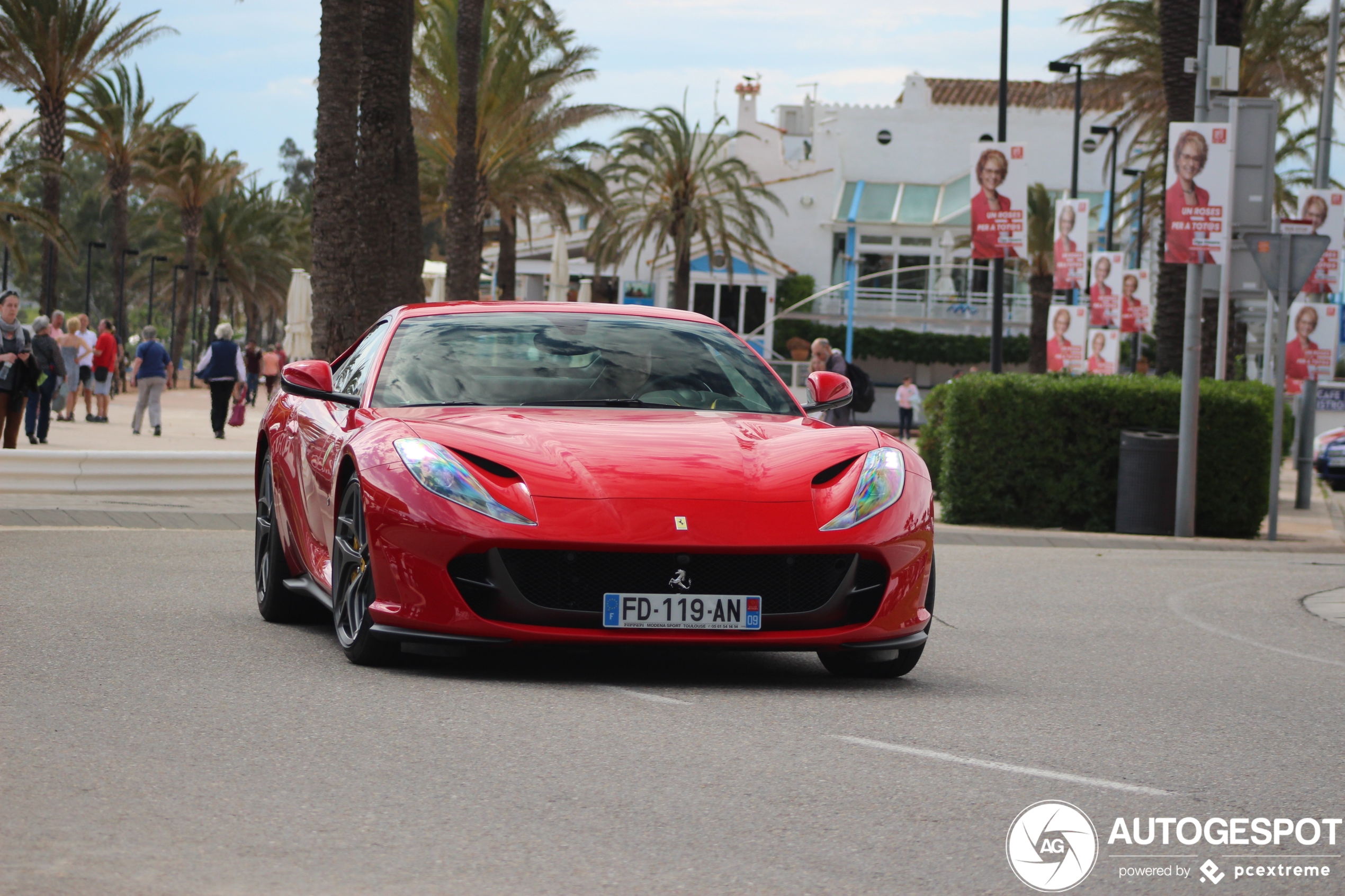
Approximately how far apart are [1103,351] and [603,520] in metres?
36.0

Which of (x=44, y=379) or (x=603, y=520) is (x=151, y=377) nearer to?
(x=44, y=379)

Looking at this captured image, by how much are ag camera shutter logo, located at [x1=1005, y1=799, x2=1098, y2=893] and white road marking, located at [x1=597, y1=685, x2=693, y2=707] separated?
164cm

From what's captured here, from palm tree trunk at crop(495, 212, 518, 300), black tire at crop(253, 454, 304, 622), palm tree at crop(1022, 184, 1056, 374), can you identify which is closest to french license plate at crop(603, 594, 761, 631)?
black tire at crop(253, 454, 304, 622)

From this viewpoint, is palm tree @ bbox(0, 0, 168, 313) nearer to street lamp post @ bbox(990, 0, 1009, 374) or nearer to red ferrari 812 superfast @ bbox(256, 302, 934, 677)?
street lamp post @ bbox(990, 0, 1009, 374)

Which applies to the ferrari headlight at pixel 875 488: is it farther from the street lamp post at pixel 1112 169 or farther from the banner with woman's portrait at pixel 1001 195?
the street lamp post at pixel 1112 169

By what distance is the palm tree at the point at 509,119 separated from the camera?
38312mm

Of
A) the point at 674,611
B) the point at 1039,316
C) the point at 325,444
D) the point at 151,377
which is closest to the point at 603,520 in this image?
the point at 674,611

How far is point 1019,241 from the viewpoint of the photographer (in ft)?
91.5

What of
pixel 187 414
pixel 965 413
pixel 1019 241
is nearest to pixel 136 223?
pixel 187 414

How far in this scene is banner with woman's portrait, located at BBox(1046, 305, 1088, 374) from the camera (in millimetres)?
39750

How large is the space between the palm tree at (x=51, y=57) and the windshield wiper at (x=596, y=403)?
38909 mm

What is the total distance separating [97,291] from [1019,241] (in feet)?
320

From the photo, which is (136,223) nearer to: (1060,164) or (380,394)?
(1060,164)

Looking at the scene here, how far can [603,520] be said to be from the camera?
6000 mm
